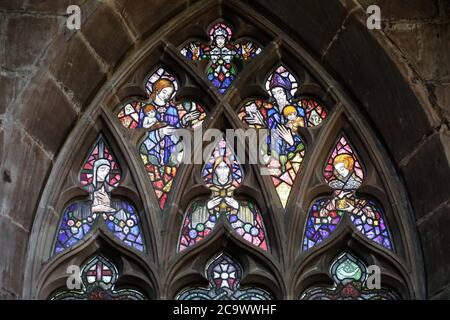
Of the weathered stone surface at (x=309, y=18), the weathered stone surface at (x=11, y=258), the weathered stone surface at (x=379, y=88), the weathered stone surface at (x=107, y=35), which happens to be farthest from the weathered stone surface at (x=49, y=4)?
the weathered stone surface at (x=379, y=88)

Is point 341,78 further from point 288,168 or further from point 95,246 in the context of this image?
point 95,246

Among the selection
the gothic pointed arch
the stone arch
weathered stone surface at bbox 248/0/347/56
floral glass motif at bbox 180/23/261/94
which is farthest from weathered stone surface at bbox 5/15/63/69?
weathered stone surface at bbox 248/0/347/56

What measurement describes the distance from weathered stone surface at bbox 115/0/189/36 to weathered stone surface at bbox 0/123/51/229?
4.70ft

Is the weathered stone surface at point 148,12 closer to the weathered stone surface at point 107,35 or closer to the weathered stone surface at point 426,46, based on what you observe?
the weathered stone surface at point 107,35

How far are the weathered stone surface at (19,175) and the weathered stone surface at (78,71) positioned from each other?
622 millimetres

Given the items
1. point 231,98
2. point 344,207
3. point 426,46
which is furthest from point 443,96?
point 231,98

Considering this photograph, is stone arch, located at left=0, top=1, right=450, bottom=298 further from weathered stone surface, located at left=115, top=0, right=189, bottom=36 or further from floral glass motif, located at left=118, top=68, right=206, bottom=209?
floral glass motif, located at left=118, top=68, right=206, bottom=209

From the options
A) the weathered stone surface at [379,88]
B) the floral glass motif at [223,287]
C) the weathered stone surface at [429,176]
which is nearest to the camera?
the weathered stone surface at [429,176]

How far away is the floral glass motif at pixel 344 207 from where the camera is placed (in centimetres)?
1213

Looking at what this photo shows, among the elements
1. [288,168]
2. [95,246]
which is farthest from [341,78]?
[95,246]

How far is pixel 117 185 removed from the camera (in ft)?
40.5

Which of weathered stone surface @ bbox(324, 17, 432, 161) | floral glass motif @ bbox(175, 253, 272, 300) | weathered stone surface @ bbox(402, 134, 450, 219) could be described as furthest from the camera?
weathered stone surface @ bbox(324, 17, 432, 161)

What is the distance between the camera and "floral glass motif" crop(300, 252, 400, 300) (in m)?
11.9
